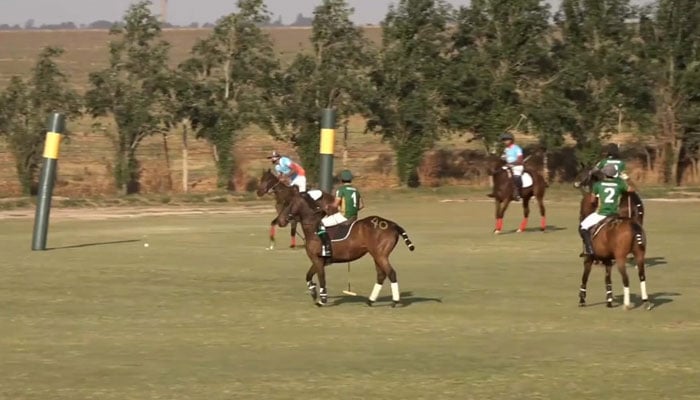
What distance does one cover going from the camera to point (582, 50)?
168 ft

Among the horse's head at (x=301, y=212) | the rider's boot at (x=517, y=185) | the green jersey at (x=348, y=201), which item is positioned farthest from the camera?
the rider's boot at (x=517, y=185)

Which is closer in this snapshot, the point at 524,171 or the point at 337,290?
the point at 337,290

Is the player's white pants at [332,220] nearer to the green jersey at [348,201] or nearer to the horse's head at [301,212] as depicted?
the horse's head at [301,212]

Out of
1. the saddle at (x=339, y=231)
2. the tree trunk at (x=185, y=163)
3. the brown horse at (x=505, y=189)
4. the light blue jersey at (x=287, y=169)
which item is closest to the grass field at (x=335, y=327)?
the saddle at (x=339, y=231)

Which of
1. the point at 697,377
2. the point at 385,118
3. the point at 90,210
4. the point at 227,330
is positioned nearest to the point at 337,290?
the point at 227,330

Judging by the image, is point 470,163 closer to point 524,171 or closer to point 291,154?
point 291,154

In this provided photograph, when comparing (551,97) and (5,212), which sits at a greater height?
(551,97)

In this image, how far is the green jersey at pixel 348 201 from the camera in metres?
21.0

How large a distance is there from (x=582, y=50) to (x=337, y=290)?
33.0 meters

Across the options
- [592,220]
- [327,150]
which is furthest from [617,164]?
[327,150]

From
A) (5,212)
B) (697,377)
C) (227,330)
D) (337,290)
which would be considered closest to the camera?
(697,377)

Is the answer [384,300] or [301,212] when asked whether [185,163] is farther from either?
[301,212]

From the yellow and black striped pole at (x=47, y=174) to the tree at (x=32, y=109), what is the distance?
20.5 metres

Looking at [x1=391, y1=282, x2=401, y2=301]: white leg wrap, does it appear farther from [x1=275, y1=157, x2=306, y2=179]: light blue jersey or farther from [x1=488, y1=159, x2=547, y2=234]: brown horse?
[x1=488, y1=159, x2=547, y2=234]: brown horse
